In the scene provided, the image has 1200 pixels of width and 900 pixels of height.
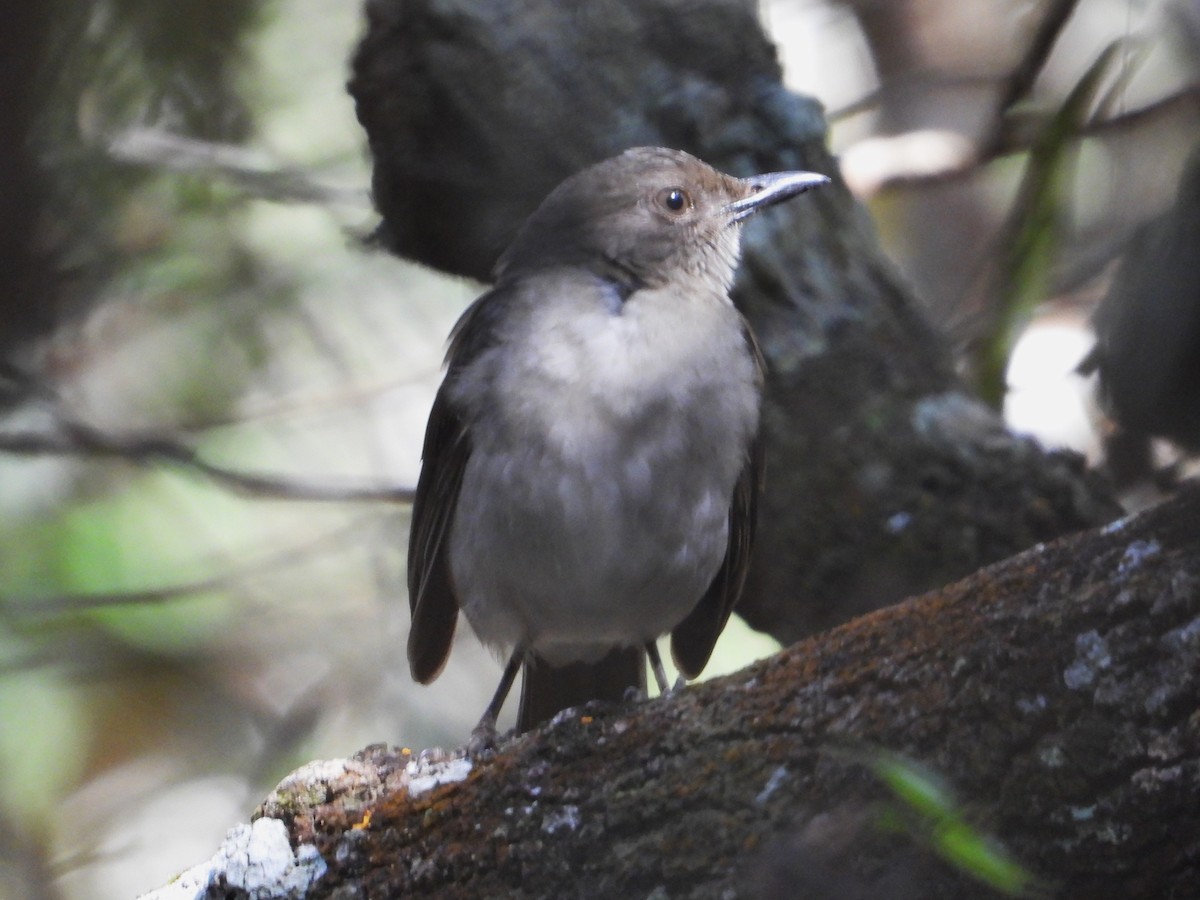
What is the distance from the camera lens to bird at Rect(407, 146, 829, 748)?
3867mm

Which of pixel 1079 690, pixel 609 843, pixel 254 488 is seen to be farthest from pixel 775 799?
pixel 254 488

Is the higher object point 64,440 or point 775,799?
point 64,440

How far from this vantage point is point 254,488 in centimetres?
498

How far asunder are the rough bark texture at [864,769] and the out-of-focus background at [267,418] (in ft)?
7.71

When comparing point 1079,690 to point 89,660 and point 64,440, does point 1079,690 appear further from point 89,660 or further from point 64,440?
point 89,660

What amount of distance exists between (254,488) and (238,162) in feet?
4.33

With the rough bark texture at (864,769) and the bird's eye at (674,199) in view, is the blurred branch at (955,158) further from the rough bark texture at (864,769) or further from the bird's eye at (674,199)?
the rough bark texture at (864,769)

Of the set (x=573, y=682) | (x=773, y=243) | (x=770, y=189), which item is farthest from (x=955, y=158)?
(x=573, y=682)

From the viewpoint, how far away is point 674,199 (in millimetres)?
4391

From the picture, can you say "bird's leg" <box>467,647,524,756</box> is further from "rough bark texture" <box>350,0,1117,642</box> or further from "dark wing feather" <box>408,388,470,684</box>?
"rough bark texture" <box>350,0,1117,642</box>

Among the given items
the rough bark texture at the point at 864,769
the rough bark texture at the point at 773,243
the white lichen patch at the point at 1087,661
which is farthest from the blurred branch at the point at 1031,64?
the white lichen patch at the point at 1087,661

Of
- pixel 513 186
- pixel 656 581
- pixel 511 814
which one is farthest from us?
pixel 513 186

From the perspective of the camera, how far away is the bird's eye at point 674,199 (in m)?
4.38

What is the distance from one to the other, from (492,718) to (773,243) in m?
1.89
